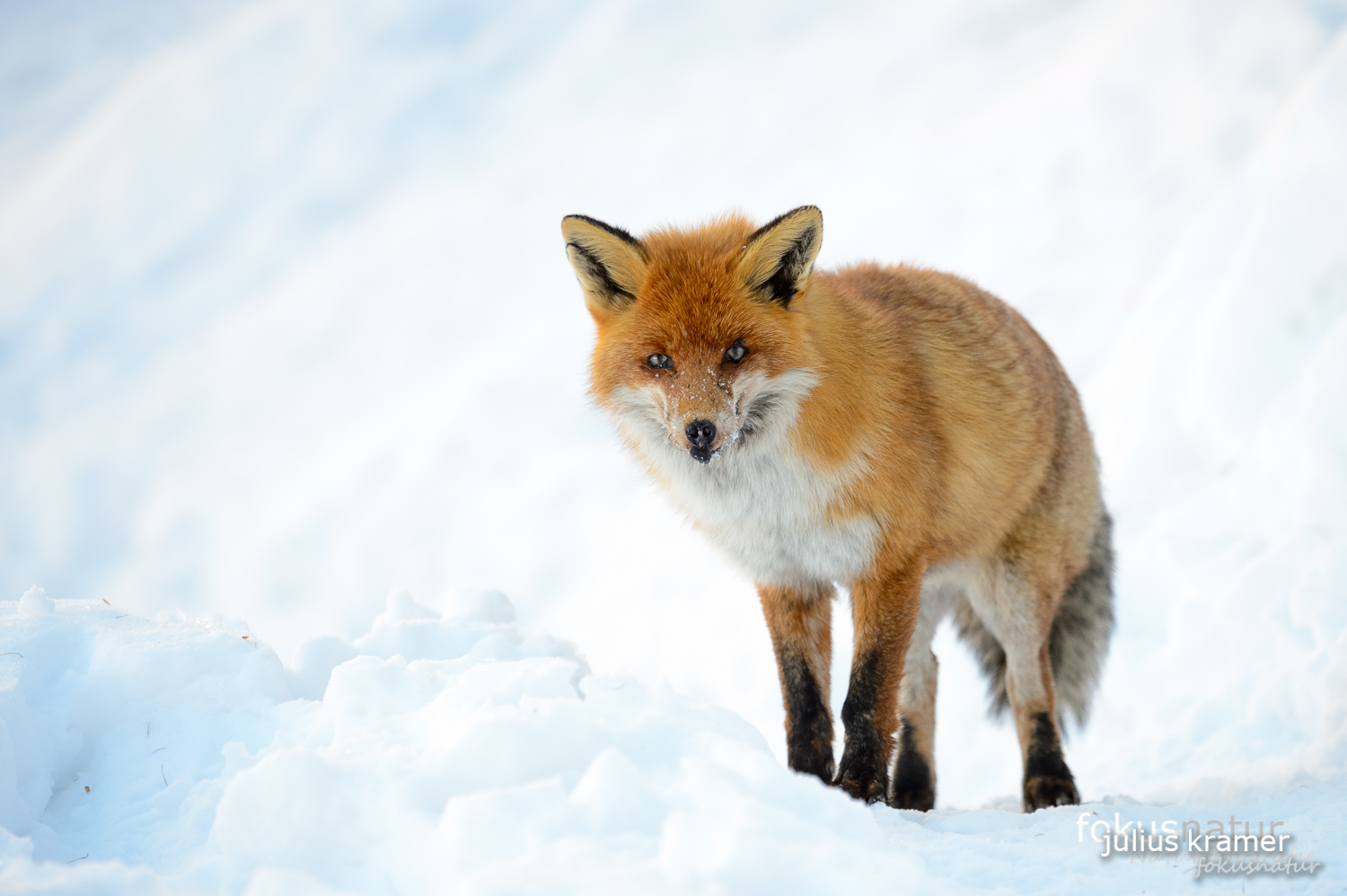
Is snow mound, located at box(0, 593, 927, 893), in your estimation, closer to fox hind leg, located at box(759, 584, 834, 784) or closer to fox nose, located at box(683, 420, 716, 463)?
fox nose, located at box(683, 420, 716, 463)

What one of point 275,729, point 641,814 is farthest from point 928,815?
point 275,729

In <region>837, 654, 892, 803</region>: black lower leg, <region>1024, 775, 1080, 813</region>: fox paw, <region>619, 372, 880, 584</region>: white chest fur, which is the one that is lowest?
<region>1024, 775, 1080, 813</region>: fox paw

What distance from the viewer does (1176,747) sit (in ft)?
15.9

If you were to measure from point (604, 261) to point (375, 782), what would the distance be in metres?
1.86

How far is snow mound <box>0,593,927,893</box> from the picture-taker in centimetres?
156

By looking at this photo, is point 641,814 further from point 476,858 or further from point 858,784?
point 858,784

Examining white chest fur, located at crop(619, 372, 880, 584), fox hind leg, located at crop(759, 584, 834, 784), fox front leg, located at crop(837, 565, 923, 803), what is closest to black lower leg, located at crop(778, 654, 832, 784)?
fox hind leg, located at crop(759, 584, 834, 784)

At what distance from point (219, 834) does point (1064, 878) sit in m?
1.78

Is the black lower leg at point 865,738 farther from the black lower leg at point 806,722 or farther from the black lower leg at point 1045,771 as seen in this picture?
the black lower leg at point 1045,771

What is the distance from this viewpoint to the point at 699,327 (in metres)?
2.80

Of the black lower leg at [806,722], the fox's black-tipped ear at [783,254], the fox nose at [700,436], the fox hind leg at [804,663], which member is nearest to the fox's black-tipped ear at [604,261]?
the fox's black-tipped ear at [783,254]

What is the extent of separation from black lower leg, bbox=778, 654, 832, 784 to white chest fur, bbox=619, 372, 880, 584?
406 millimetres

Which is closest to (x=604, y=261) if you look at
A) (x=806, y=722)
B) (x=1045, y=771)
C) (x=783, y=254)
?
(x=783, y=254)

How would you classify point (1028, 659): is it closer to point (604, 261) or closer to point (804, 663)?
point (804, 663)
